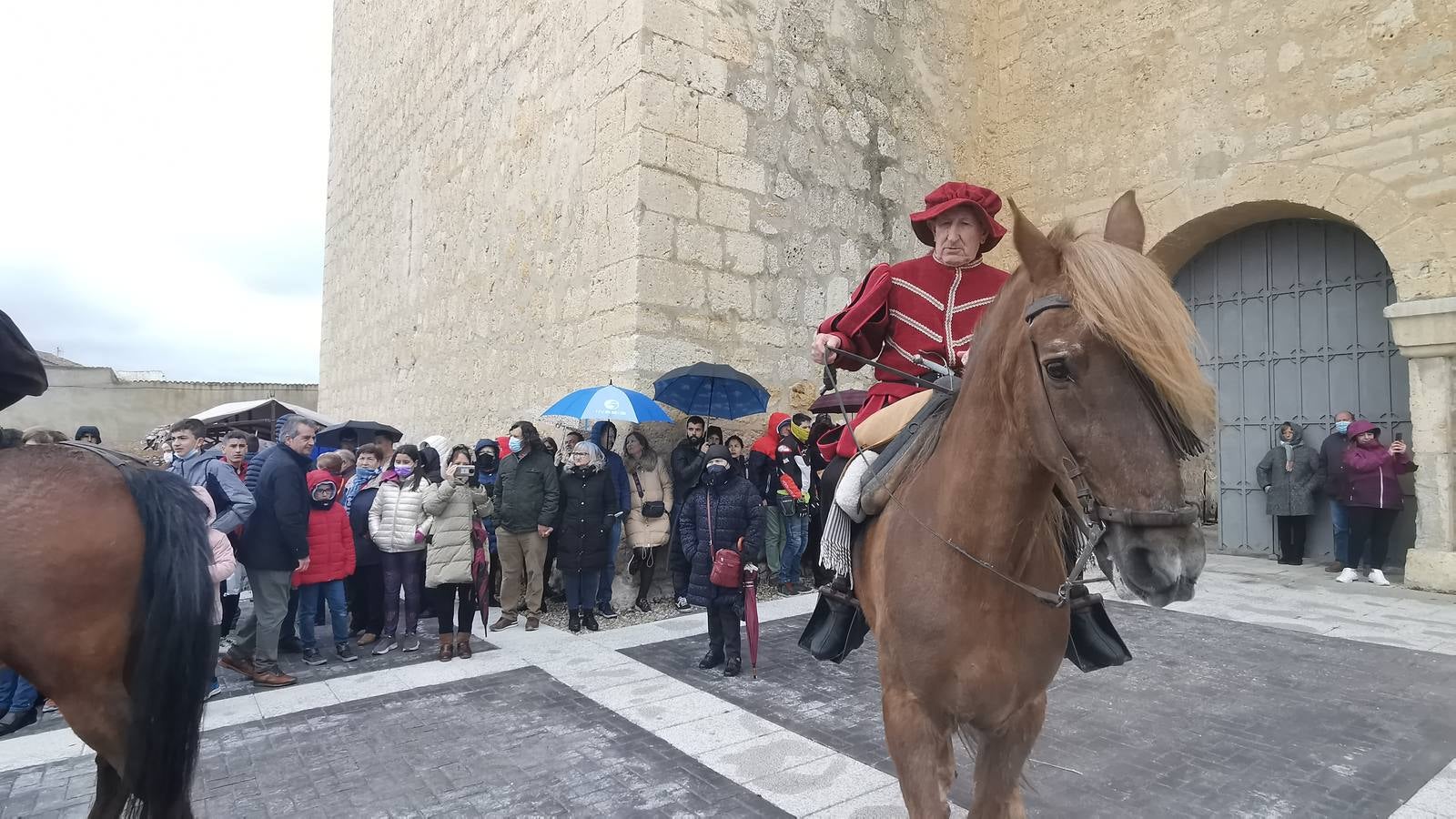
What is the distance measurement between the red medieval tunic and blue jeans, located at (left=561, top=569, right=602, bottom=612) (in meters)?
3.83

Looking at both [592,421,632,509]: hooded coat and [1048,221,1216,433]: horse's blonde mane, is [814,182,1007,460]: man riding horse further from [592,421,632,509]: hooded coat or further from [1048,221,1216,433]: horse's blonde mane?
[592,421,632,509]: hooded coat

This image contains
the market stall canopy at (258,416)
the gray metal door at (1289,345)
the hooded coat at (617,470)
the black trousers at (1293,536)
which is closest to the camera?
the hooded coat at (617,470)

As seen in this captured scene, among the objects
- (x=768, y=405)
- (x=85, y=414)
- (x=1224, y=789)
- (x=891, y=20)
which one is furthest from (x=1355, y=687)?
(x=85, y=414)

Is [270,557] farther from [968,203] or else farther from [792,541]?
[968,203]

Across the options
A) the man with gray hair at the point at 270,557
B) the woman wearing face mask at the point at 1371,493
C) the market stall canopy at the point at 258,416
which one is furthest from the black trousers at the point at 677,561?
the market stall canopy at the point at 258,416

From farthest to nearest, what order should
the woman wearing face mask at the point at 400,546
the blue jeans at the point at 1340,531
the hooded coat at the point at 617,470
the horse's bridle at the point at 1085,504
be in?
the blue jeans at the point at 1340,531 < the hooded coat at the point at 617,470 < the woman wearing face mask at the point at 400,546 < the horse's bridle at the point at 1085,504

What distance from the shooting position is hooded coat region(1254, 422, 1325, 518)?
25.2 ft

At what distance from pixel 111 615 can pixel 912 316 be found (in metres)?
2.81

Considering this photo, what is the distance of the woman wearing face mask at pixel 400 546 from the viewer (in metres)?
5.55

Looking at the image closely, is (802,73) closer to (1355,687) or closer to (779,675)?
(779,675)

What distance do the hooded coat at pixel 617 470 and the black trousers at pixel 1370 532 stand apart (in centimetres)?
706

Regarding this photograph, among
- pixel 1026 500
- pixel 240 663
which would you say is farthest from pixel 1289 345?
pixel 240 663

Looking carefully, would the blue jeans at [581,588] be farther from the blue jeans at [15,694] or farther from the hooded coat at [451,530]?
the blue jeans at [15,694]

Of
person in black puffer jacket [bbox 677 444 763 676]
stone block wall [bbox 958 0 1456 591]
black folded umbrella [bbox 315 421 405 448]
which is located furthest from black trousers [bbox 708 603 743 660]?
stone block wall [bbox 958 0 1456 591]
